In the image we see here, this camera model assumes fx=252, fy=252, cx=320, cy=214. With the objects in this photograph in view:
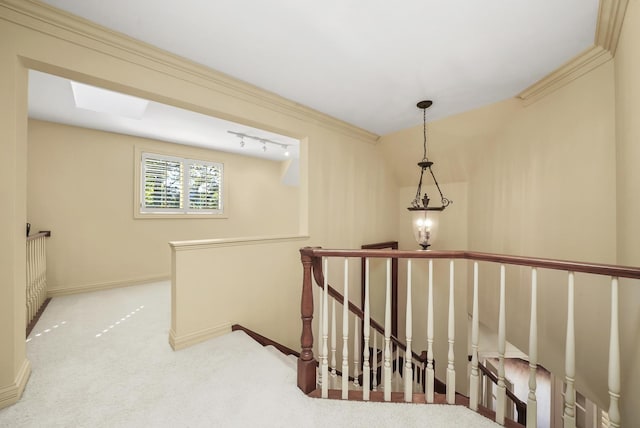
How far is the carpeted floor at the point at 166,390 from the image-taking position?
1383mm

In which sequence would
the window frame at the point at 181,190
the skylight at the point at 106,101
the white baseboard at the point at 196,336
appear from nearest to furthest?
the white baseboard at the point at 196,336 < the skylight at the point at 106,101 < the window frame at the point at 181,190

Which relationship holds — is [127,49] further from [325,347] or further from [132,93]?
[325,347]

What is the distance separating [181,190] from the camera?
178 inches

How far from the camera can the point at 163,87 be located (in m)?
2.05

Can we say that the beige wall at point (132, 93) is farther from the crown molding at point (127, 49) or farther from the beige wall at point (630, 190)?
the beige wall at point (630, 190)

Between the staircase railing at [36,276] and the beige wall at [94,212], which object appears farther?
the beige wall at [94,212]

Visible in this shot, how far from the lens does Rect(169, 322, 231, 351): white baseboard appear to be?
2.15 meters

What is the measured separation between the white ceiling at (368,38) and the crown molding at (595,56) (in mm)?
58

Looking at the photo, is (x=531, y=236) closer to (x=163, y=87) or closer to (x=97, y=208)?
(x=163, y=87)

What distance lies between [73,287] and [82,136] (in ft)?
7.08

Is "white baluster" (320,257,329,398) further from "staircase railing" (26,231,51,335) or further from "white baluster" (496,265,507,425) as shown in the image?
"staircase railing" (26,231,51,335)

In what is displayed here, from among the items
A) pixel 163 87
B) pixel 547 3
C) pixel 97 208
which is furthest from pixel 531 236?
pixel 97 208

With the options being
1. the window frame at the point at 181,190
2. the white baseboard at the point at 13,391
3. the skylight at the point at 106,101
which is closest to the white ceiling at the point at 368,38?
the skylight at the point at 106,101

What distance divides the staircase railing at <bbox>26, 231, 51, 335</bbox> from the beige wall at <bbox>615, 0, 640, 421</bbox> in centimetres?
469
